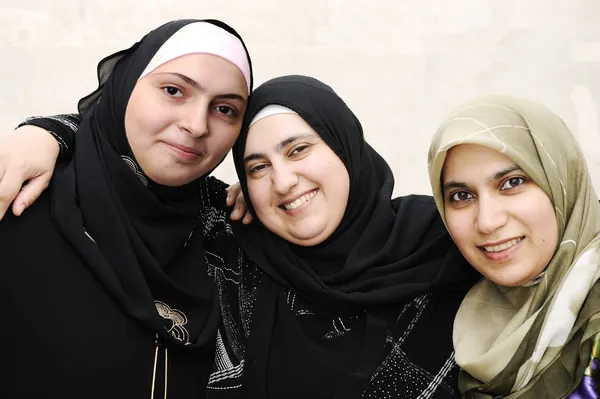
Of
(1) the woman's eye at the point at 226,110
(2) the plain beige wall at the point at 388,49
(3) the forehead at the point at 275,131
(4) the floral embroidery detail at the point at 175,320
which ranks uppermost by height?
(2) the plain beige wall at the point at 388,49

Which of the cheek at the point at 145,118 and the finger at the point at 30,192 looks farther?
the cheek at the point at 145,118

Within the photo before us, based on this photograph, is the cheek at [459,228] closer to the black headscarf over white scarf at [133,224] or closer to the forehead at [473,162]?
the forehead at [473,162]

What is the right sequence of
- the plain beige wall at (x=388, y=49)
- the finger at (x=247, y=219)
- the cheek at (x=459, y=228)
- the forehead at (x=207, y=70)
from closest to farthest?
the cheek at (x=459, y=228) → the forehead at (x=207, y=70) → the finger at (x=247, y=219) → the plain beige wall at (x=388, y=49)

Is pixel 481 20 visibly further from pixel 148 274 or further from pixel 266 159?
pixel 148 274

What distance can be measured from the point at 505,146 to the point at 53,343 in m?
0.99

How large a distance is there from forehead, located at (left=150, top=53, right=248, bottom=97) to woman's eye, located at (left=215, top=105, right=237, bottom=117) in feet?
0.15

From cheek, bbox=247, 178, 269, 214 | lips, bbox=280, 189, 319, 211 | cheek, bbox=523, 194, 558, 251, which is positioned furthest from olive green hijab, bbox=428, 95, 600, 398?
cheek, bbox=247, 178, 269, 214

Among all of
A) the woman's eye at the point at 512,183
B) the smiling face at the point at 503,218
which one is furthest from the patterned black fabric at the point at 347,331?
the woman's eye at the point at 512,183

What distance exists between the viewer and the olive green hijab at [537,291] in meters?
1.18

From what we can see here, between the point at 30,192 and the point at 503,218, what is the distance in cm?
97

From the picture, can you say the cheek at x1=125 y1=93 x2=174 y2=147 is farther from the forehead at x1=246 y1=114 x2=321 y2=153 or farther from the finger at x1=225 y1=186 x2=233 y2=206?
the finger at x1=225 y1=186 x2=233 y2=206

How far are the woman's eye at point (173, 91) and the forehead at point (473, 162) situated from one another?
618 mm

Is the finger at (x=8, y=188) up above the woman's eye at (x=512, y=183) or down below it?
below

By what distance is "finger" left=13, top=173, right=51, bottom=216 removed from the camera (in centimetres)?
127
